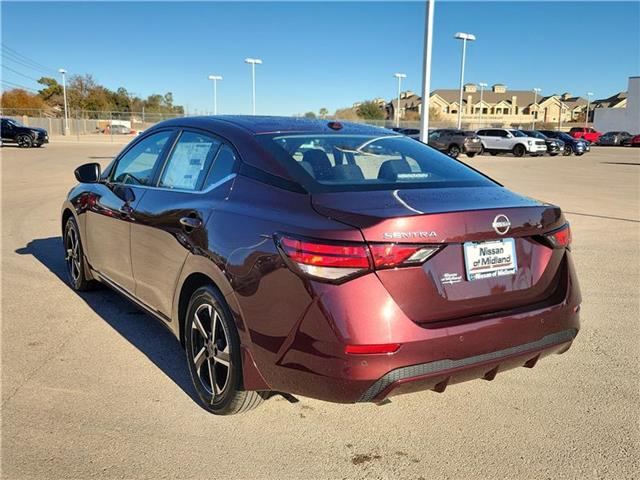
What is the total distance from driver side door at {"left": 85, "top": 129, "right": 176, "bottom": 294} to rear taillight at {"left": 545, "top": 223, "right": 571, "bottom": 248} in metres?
2.49

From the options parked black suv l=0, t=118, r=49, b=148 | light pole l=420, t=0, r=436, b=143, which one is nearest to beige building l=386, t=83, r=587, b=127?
parked black suv l=0, t=118, r=49, b=148

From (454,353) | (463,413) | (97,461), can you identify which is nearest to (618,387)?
(463,413)

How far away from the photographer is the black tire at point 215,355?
9.65 feet

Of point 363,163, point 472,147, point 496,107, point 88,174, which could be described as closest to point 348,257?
point 363,163

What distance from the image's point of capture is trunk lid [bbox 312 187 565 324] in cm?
246

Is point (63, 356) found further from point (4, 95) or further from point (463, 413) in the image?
point (4, 95)

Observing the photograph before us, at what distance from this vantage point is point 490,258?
2654 millimetres

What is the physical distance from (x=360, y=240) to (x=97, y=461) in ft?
5.60

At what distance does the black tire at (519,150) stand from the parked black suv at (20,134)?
2935 centimetres

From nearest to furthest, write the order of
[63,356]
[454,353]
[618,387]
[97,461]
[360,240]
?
1. [360,240]
2. [454,353]
3. [97,461]
4. [618,387]
5. [63,356]

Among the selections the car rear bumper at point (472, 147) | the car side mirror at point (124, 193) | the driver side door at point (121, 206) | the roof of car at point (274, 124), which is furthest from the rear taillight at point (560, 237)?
the car rear bumper at point (472, 147)

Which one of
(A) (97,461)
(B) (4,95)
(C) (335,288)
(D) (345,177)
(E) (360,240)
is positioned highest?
(B) (4,95)

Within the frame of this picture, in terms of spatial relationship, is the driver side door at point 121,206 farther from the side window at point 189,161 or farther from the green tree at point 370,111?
the green tree at point 370,111

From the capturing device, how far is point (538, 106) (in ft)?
396
